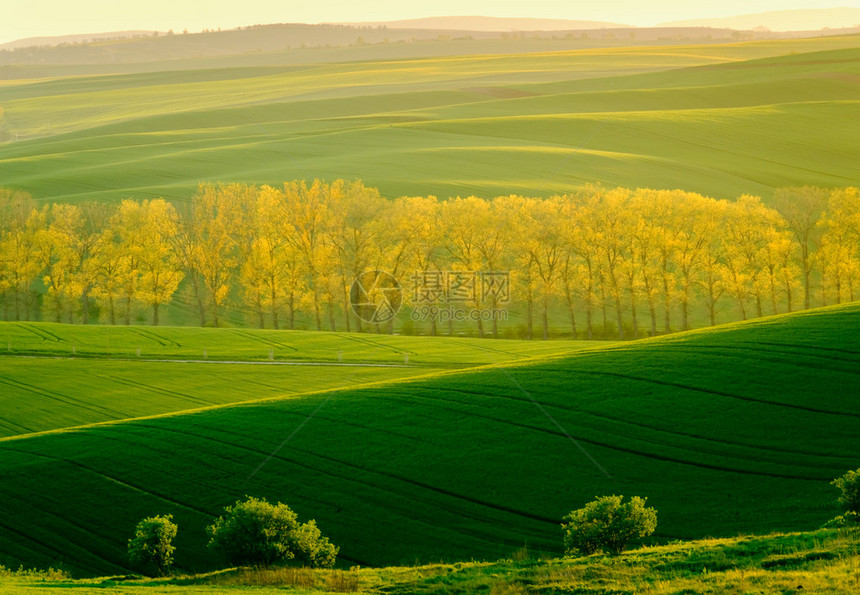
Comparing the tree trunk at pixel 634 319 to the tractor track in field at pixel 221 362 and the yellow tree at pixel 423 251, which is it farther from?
the tractor track in field at pixel 221 362

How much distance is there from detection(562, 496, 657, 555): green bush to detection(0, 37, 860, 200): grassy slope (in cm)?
9220

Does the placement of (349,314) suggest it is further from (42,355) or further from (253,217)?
(42,355)

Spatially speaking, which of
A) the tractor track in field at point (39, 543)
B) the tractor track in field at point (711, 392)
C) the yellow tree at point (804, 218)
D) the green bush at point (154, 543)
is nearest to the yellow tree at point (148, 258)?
the tractor track in field at point (711, 392)

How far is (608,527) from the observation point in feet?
83.7

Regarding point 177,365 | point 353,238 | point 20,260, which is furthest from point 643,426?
point 20,260

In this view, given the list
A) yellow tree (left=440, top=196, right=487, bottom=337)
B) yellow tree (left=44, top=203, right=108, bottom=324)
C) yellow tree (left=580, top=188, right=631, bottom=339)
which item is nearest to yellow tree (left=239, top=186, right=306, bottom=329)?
yellow tree (left=440, top=196, right=487, bottom=337)

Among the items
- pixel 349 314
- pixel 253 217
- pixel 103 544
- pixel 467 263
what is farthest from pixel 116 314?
pixel 103 544

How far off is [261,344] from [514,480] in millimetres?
37780

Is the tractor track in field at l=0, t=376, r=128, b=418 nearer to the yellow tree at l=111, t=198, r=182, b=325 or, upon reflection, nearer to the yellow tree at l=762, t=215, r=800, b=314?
the yellow tree at l=111, t=198, r=182, b=325

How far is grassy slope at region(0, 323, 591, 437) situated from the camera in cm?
5222

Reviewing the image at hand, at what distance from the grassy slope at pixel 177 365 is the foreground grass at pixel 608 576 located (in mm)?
26736

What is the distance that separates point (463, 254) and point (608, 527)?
59355 millimetres

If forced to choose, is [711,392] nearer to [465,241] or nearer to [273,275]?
[465,241]

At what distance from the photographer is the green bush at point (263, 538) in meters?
26.0
